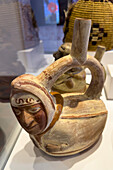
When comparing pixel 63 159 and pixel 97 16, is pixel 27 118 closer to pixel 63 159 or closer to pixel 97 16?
pixel 63 159

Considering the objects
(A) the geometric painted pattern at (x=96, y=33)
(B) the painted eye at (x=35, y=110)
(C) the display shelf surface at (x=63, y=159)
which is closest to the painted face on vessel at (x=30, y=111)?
(B) the painted eye at (x=35, y=110)

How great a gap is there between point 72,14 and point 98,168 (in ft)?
3.30

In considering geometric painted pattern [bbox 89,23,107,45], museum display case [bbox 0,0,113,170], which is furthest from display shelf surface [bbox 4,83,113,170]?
geometric painted pattern [bbox 89,23,107,45]

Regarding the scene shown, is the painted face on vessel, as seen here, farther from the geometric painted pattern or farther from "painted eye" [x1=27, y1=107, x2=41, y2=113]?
the geometric painted pattern

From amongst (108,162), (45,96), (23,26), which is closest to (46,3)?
(23,26)

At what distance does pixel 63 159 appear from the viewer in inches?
27.6

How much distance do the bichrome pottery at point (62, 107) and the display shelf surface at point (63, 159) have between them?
0.06 metres

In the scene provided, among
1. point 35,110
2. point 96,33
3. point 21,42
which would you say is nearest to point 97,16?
point 96,33

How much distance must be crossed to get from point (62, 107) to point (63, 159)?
0.83ft

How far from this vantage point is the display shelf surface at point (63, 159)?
67 cm

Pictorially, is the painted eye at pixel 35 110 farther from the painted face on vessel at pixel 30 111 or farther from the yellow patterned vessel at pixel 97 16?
the yellow patterned vessel at pixel 97 16

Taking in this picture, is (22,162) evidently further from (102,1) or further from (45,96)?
(102,1)

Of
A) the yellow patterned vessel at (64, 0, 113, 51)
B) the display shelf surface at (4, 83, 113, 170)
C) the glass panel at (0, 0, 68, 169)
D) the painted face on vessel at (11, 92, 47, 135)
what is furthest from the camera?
the yellow patterned vessel at (64, 0, 113, 51)

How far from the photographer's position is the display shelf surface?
0.67 meters
